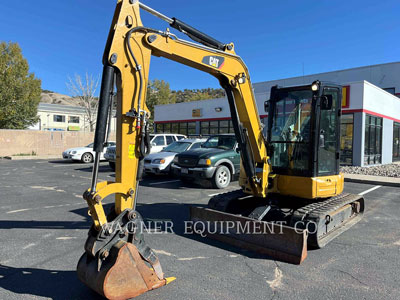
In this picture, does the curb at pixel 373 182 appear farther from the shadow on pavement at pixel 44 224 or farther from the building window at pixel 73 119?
the building window at pixel 73 119

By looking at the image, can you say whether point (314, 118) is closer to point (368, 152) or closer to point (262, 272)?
point (262, 272)

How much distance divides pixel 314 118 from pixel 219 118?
60.8 ft

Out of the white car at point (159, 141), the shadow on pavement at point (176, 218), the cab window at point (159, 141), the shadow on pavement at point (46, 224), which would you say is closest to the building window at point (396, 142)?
the white car at point (159, 141)

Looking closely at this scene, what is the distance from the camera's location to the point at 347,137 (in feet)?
56.0

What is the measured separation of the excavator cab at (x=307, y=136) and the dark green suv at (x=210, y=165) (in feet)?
13.8

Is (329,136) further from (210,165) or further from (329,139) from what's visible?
(210,165)

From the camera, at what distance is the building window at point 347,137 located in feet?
55.1

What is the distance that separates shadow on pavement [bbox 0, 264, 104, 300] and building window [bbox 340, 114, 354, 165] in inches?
653

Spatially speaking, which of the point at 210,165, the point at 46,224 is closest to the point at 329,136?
the point at 210,165

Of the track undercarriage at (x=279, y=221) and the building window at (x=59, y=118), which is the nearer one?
the track undercarriage at (x=279, y=221)

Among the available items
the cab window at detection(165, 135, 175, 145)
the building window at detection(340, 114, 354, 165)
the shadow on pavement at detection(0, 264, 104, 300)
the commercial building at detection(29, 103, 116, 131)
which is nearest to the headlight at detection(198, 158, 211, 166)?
the cab window at detection(165, 135, 175, 145)

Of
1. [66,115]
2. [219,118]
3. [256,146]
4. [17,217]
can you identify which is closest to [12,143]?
[219,118]

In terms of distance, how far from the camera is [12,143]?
24047 mm

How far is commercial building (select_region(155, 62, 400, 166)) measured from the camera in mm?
16469
